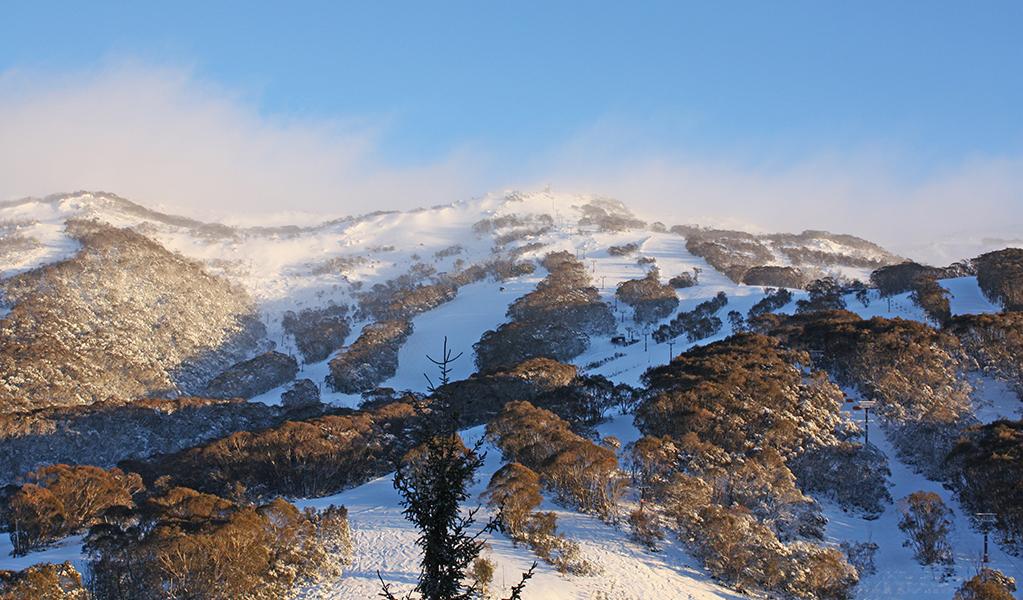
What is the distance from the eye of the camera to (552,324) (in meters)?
73.8

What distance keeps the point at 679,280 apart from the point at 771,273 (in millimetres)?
14704

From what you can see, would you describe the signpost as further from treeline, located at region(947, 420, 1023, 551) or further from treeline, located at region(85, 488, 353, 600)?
treeline, located at region(85, 488, 353, 600)

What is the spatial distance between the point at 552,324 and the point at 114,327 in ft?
201

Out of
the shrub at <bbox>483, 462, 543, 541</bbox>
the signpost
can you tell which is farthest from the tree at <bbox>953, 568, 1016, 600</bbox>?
the shrub at <bbox>483, 462, 543, 541</bbox>

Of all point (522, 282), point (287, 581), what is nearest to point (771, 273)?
point (522, 282)

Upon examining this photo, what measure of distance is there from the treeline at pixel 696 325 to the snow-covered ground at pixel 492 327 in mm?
1543

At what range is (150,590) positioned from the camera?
51.5ft

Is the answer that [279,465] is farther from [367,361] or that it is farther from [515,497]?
[367,361]

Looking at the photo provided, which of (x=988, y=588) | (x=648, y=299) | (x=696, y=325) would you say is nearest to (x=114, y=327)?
(x=648, y=299)

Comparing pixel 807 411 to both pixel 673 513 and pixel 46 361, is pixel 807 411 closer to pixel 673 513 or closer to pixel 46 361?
pixel 673 513

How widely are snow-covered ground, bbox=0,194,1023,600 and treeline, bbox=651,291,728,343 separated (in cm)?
154

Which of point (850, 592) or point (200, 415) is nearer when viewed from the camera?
point (850, 592)

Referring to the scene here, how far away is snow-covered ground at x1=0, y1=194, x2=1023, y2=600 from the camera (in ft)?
58.0

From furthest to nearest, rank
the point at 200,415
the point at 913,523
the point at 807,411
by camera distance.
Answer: the point at 200,415
the point at 807,411
the point at 913,523
